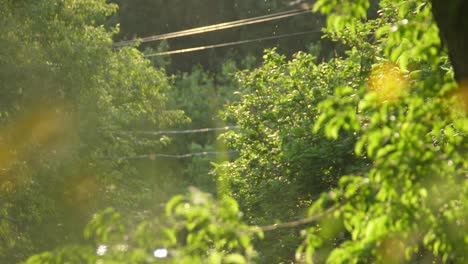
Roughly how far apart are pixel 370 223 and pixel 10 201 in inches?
719

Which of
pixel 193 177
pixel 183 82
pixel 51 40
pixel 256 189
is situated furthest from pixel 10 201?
pixel 183 82

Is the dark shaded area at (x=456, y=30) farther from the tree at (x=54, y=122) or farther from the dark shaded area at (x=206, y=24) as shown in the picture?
the dark shaded area at (x=206, y=24)

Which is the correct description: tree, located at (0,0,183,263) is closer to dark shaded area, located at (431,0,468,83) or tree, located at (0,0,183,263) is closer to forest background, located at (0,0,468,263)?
forest background, located at (0,0,468,263)

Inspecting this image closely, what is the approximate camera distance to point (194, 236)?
5.20 meters

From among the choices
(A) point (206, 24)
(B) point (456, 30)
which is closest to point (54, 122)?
(B) point (456, 30)

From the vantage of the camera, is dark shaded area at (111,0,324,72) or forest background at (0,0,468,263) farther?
dark shaded area at (111,0,324,72)

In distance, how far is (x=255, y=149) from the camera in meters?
16.0

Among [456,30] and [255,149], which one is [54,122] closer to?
[255,149]

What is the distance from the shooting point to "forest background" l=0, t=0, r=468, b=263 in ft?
16.9

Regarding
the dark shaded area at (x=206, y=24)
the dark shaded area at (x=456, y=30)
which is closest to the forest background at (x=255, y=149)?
the dark shaded area at (x=456, y=30)

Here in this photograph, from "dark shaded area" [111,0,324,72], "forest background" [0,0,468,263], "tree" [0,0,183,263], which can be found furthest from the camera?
"dark shaded area" [111,0,324,72]

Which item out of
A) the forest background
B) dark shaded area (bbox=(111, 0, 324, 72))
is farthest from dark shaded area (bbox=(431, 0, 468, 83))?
dark shaded area (bbox=(111, 0, 324, 72))

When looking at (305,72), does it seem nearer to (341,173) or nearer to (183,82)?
(341,173)

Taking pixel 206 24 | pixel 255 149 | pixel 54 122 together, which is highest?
pixel 206 24
